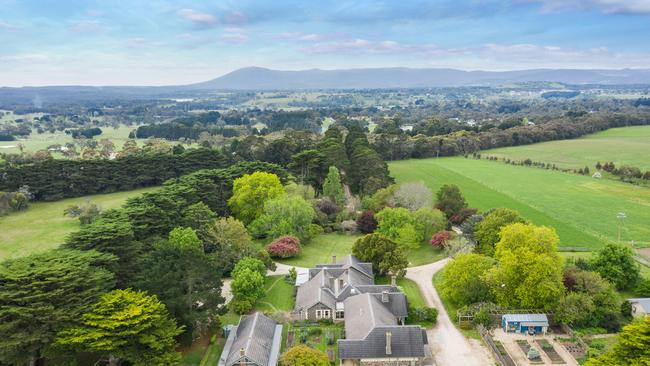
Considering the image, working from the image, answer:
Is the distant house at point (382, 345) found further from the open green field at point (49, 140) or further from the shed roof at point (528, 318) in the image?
the open green field at point (49, 140)

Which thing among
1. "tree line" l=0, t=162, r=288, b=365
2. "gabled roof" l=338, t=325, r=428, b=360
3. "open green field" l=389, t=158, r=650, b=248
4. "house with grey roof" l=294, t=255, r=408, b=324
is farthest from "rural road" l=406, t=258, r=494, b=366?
"open green field" l=389, t=158, r=650, b=248

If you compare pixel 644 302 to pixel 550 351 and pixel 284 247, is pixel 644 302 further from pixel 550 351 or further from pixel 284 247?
pixel 284 247

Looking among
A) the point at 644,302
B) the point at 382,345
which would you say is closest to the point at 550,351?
the point at 644,302

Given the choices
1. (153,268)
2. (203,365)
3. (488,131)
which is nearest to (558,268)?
(203,365)

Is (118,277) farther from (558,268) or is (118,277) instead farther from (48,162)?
(48,162)

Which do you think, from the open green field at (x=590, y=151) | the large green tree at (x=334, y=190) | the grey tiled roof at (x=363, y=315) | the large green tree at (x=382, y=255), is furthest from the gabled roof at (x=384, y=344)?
the open green field at (x=590, y=151)

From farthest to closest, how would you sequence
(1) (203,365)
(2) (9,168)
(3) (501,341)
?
(2) (9,168) → (3) (501,341) → (1) (203,365)
